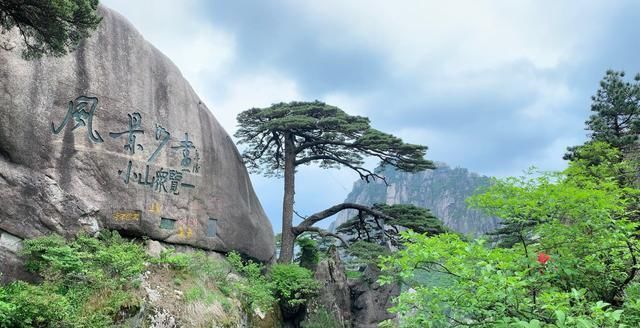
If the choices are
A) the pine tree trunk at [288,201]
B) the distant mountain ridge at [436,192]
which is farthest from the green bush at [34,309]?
the distant mountain ridge at [436,192]

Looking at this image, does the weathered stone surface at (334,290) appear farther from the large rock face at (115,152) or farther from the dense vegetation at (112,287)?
the large rock face at (115,152)

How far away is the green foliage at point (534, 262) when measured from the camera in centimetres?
389

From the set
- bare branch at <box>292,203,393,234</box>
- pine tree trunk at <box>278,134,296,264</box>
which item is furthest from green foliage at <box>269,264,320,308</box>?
bare branch at <box>292,203,393,234</box>

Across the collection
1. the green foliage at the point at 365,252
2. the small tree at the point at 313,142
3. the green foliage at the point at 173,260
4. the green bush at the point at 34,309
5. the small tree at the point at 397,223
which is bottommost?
the green bush at the point at 34,309

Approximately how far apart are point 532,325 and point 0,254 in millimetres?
8244

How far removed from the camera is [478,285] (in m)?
3.78

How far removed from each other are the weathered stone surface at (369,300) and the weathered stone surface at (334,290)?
361mm


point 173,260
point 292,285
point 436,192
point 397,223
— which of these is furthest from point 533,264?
point 436,192

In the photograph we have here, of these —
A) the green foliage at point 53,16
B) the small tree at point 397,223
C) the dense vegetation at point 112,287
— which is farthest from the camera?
the small tree at point 397,223

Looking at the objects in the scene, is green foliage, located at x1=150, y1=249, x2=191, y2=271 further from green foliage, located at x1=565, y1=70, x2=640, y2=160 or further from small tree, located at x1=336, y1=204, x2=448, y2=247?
green foliage, located at x1=565, y1=70, x2=640, y2=160

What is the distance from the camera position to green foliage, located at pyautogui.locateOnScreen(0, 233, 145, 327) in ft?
20.0

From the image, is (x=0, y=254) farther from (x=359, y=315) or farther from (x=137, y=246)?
(x=359, y=315)

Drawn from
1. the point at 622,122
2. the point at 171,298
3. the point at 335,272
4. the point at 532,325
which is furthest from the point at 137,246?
the point at 622,122

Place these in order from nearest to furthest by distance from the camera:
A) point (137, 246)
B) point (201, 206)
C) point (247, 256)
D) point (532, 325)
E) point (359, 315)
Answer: point (532, 325) → point (137, 246) → point (201, 206) → point (247, 256) → point (359, 315)
